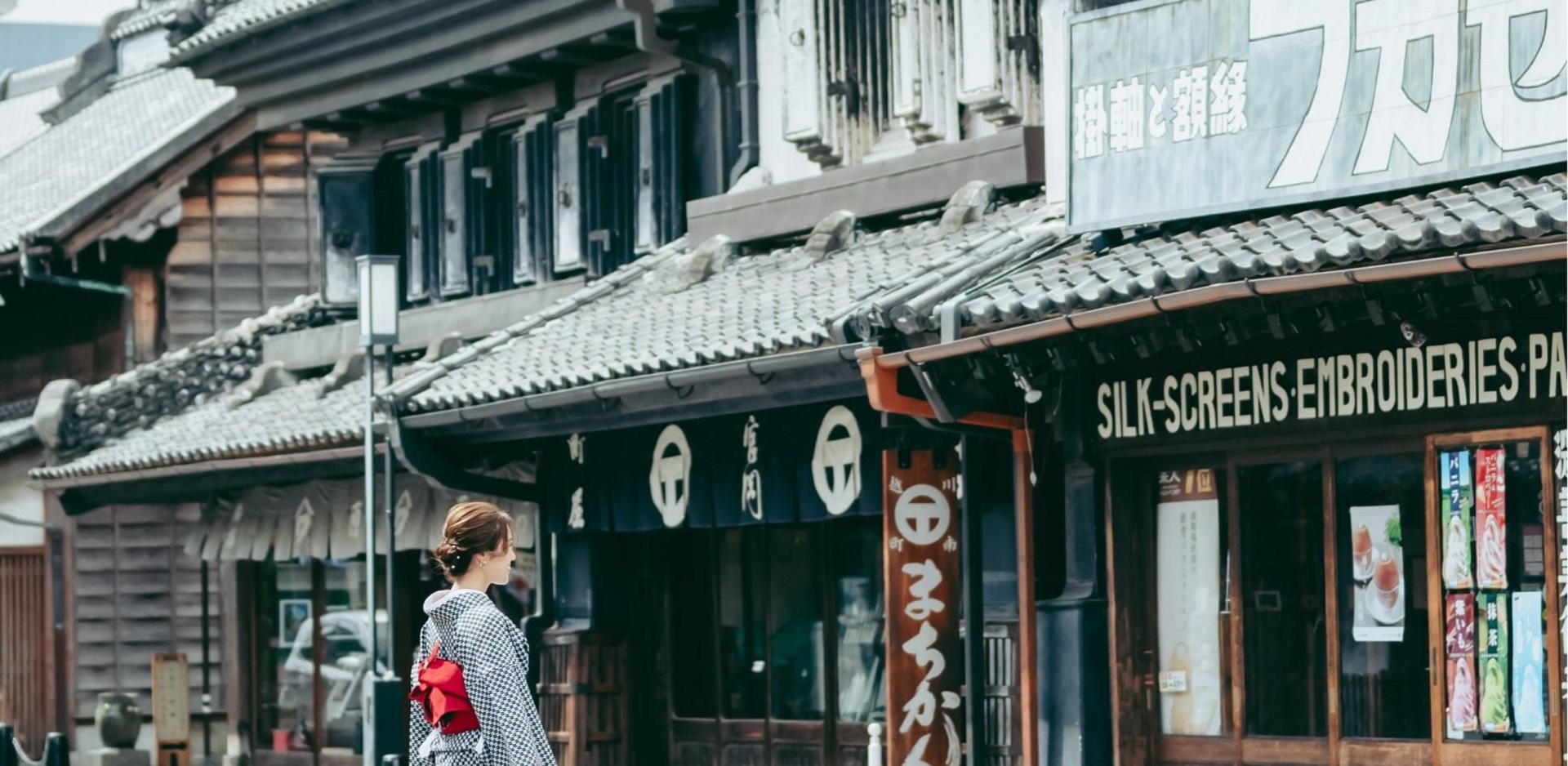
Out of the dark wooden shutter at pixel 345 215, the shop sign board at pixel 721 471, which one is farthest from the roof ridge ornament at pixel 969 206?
the dark wooden shutter at pixel 345 215

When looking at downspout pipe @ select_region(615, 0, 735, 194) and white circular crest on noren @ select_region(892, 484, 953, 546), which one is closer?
white circular crest on noren @ select_region(892, 484, 953, 546)

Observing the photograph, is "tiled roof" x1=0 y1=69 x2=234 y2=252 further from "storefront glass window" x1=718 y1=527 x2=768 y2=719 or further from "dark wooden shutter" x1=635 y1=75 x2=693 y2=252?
"storefront glass window" x1=718 y1=527 x2=768 y2=719

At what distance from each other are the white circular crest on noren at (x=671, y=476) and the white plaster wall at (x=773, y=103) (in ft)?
8.12

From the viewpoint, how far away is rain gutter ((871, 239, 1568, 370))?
30.3 feet

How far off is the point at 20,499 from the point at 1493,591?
18.6m

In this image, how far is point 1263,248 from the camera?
35.1 ft

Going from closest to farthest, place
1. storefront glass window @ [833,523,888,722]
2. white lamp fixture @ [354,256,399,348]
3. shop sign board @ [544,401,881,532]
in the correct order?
shop sign board @ [544,401,881,532]
storefront glass window @ [833,523,888,722]
white lamp fixture @ [354,256,399,348]

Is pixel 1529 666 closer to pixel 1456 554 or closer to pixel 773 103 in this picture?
pixel 1456 554

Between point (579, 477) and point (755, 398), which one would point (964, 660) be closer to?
point (755, 398)

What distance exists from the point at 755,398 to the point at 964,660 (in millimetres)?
1896

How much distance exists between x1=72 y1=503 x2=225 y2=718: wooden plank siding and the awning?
152 inches

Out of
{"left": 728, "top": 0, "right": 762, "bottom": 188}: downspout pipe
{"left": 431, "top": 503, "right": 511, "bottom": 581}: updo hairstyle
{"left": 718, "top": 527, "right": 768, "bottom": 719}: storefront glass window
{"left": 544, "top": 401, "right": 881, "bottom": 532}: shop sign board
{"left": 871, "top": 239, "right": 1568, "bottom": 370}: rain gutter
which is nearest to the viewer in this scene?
{"left": 431, "top": 503, "right": 511, "bottom": 581}: updo hairstyle

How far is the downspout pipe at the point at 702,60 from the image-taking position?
730 inches

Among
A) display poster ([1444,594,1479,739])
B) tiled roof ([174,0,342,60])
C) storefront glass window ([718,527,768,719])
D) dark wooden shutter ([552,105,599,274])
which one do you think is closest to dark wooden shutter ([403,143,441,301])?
tiled roof ([174,0,342,60])
